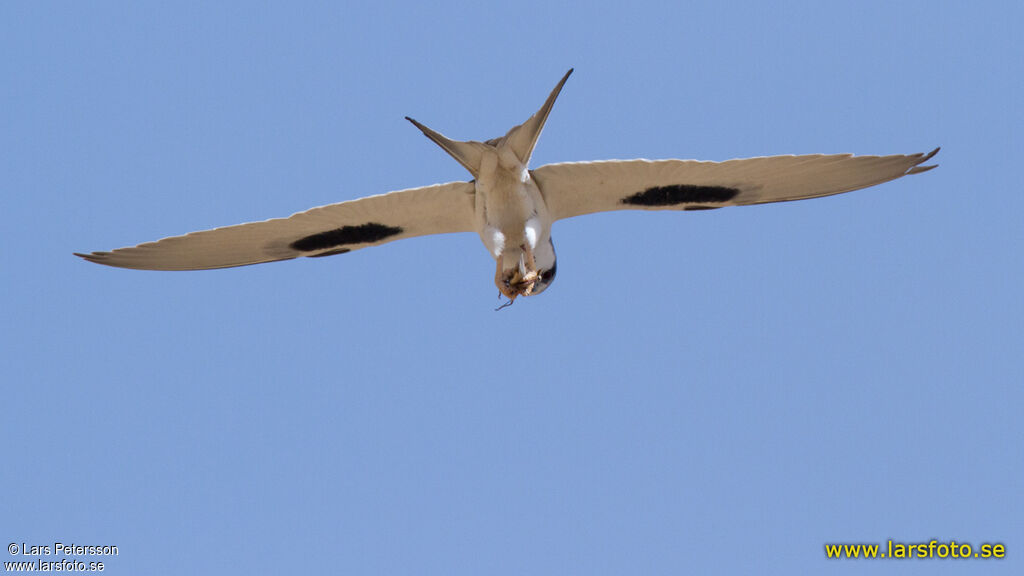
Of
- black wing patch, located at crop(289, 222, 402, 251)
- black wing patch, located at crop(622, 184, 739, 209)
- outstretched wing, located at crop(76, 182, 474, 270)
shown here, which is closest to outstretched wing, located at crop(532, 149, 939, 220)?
black wing patch, located at crop(622, 184, 739, 209)

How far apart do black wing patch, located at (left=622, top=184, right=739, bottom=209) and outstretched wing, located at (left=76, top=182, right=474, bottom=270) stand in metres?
1.76

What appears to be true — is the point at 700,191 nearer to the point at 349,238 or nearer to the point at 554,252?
the point at 554,252

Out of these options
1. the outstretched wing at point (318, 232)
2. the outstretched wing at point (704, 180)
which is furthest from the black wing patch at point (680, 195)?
the outstretched wing at point (318, 232)

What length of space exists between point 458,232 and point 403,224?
25.1 inches

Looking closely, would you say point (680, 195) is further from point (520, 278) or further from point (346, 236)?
point (346, 236)

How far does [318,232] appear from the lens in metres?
12.5

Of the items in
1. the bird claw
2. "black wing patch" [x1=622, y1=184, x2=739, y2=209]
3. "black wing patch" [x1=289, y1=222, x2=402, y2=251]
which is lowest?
the bird claw

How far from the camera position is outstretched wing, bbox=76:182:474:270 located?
12.0 m

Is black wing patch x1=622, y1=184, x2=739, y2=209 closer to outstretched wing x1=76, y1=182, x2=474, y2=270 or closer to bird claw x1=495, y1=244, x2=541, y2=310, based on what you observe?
bird claw x1=495, y1=244, x2=541, y2=310

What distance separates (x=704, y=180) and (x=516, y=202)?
1.90 metres

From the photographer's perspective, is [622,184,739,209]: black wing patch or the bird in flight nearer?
the bird in flight

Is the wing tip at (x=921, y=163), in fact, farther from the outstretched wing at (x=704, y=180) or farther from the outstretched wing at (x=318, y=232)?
the outstretched wing at (x=318, y=232)

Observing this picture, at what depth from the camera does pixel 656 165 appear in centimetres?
1144

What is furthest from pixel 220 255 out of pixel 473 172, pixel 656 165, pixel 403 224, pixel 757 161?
pixel 757 161
